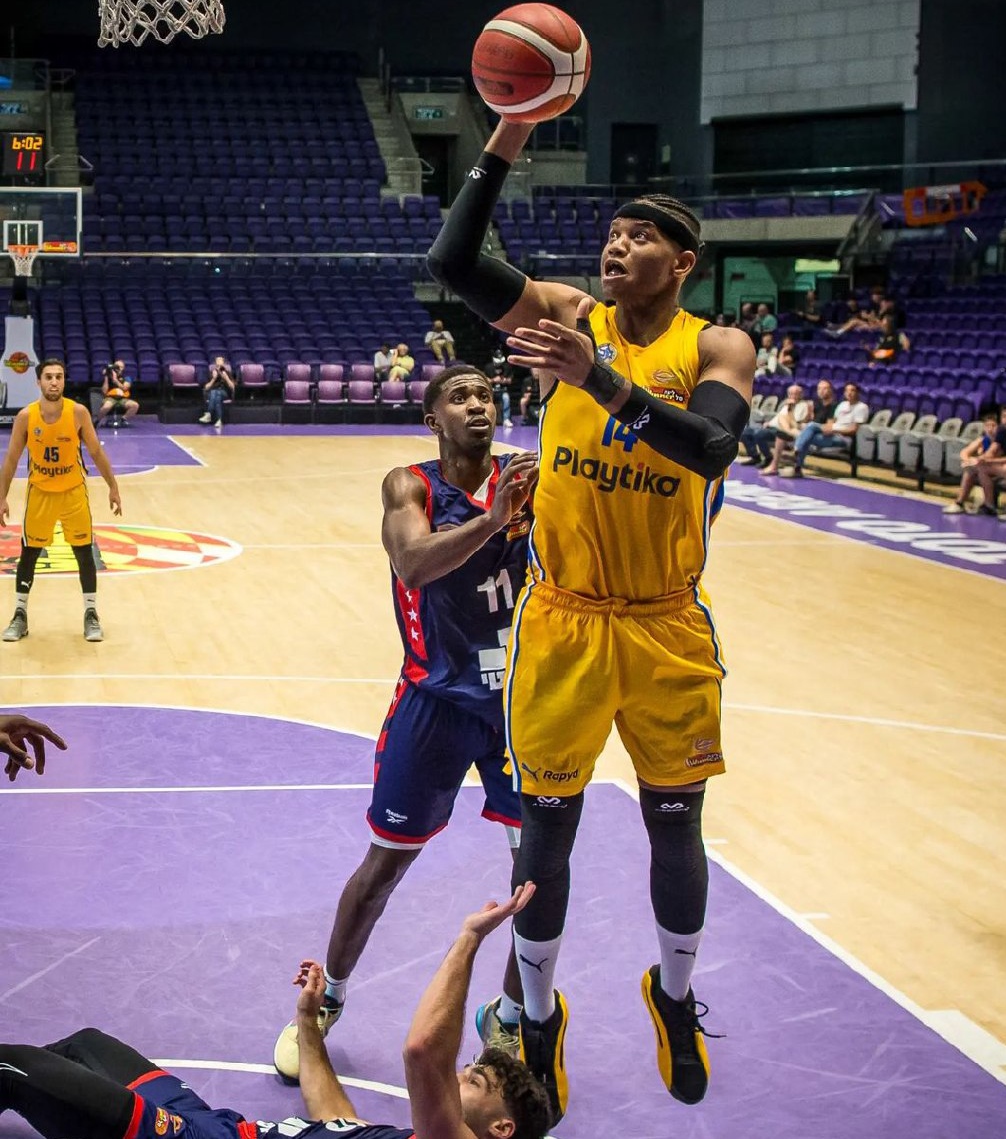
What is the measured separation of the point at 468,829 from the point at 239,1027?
6.14 ft

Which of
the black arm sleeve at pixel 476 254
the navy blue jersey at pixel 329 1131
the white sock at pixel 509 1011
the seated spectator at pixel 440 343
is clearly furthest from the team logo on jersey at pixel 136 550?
the seated spectator at pixel 440 343

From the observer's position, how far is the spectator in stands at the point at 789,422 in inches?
709

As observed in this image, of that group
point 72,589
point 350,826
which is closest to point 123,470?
point 72,589

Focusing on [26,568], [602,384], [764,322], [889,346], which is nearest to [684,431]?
[602,384]

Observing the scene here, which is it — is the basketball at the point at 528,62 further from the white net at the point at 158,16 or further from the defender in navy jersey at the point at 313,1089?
the white net at the point at 158,16

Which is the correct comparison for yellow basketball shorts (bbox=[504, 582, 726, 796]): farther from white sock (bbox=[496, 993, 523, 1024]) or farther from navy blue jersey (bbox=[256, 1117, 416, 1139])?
navy blue jersey (bbox=[256, 1117, 416, 1139])

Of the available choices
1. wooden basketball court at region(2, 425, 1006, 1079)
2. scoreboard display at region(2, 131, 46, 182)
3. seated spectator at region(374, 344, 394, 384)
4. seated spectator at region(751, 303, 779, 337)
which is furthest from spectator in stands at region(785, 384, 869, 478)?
scoreboard display at region(2, 131, 46, 182)

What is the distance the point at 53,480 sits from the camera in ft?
29.9

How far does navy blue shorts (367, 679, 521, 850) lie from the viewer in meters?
4.00

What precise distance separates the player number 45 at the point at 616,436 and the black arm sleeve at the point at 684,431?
13 centimetres

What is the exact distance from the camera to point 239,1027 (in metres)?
4.19

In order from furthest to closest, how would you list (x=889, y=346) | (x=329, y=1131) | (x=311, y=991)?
(x=889, y=346) → (x=311, y=991) → (x=329, y=1131)

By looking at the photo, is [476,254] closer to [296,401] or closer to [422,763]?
[422,763]

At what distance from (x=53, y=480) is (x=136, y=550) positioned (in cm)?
→ 338
